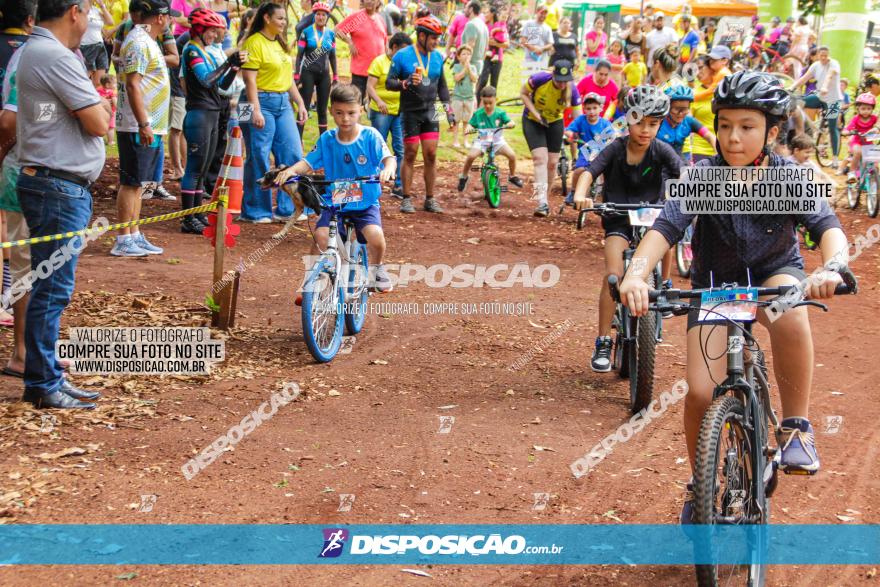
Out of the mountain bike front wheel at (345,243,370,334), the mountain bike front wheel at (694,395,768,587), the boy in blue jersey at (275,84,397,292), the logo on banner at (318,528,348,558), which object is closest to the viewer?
the mountain bike front wheel at (694,395,768,587)

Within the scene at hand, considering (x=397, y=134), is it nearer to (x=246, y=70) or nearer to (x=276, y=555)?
(x=246, y=70)

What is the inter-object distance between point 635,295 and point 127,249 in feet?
23.6

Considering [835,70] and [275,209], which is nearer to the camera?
[275,209]

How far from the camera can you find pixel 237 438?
18.3 feet

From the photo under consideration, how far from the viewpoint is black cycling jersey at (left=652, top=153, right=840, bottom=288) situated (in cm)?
413

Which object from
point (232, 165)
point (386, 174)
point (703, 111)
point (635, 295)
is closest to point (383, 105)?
point (703, 111)

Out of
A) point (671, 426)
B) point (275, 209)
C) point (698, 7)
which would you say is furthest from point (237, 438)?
point (698, 7)

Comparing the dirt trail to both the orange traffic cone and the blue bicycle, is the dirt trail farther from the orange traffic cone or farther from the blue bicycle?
the orange traffic cone

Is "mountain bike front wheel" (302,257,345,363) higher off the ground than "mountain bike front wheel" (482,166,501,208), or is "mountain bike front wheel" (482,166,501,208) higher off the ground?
"mountain bike front wheel" (482,166,501,208)

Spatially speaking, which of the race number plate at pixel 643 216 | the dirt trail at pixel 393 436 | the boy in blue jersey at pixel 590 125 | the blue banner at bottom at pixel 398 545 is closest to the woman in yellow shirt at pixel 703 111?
the boy in blue jersey at pixel 590 125

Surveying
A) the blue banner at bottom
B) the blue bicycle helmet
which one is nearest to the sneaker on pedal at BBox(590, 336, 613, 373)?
the blue banner at bottom

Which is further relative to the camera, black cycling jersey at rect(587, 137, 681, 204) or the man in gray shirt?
the man in gray shirt

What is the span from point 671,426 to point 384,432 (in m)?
1.97

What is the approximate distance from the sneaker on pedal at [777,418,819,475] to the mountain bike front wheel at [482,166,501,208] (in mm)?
10014
